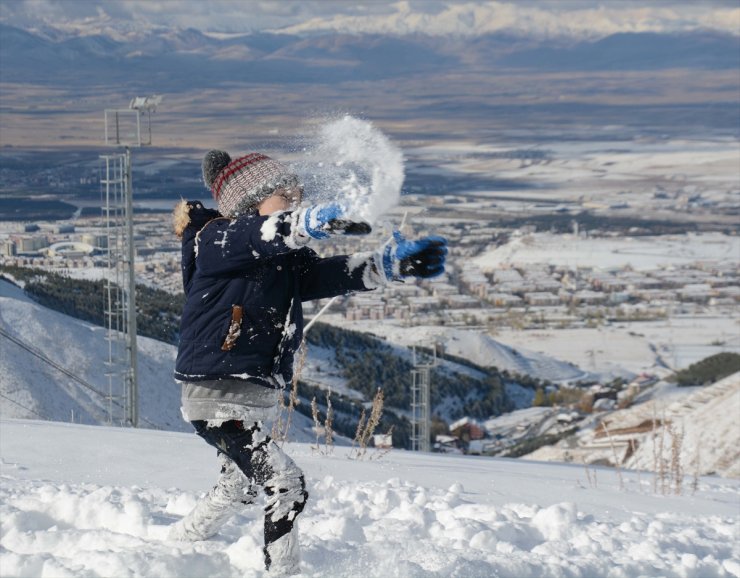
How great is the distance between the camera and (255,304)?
10.7 ft

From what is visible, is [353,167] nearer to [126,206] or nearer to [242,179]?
[242,179]

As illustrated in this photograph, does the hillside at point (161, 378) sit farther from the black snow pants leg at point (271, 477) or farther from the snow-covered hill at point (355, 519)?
the black snow pants leg at point (271, 477)

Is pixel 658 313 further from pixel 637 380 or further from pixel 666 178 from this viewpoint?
pixel 666 178

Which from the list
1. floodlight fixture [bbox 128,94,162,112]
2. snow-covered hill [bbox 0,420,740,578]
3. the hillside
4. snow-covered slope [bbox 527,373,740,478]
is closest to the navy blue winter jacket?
snow-covered hill [bbox 0,420,740,578]

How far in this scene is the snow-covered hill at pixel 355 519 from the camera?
3.53 m

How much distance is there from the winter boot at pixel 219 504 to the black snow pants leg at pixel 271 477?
0.15 m

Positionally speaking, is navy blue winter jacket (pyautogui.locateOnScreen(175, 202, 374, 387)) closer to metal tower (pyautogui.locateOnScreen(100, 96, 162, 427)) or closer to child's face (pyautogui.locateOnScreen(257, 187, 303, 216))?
child's face (pyautogui.locateOnScreen(257, 187, 303, 216))

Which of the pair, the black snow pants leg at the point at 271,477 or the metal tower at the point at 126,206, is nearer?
the black snow pants leg at the point at 271,477

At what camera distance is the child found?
3203 mm

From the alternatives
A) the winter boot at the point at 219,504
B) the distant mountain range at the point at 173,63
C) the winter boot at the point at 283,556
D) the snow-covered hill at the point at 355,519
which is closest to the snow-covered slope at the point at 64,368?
the snow-covered hill at the point at 355,519

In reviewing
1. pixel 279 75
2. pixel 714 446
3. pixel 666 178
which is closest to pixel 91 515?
pixel 714 446

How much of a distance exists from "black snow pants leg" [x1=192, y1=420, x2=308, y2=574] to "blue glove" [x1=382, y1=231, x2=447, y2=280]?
0.67 meters

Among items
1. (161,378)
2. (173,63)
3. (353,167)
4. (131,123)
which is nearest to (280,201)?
(353,167)

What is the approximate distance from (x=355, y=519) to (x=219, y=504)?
0.80m
